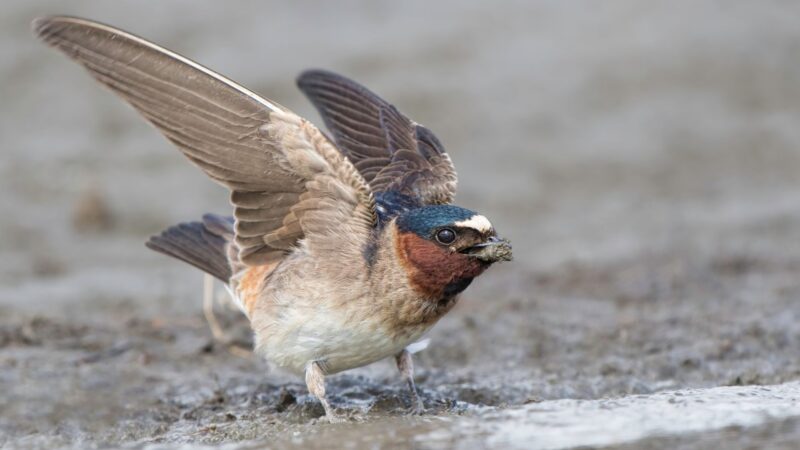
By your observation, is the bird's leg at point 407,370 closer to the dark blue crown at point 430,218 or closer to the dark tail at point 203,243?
the dark blue crown at point 430,218

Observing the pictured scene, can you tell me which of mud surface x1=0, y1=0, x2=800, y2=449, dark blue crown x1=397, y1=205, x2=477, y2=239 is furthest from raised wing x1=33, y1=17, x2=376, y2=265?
mud surface x1=0, y1=0, x2=800, y2=449

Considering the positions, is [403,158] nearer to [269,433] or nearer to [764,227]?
[269,433]

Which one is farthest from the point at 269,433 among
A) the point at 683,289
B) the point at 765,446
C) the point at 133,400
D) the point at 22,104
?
the point at 22,104

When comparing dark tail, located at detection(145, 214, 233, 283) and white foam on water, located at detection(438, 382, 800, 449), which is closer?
white foam on water, located at detection(438, 382, 800, 449)

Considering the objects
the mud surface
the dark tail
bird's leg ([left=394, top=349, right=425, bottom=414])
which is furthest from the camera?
the dark tail

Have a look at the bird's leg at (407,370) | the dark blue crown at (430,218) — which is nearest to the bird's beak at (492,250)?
the dark blue crown at (430,218)

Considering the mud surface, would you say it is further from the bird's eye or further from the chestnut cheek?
the bird's eye

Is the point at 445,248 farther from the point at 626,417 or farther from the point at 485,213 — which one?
the point at 485,213

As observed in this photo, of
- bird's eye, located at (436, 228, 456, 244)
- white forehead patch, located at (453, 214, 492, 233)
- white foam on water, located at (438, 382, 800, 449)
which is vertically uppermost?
white forehead patch, located at (453, 214, 492, 233)
